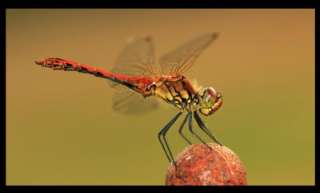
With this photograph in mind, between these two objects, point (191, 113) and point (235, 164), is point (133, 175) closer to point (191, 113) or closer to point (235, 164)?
point (191, 113)

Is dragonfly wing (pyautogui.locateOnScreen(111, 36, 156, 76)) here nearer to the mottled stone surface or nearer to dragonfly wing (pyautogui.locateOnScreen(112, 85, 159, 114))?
dragonfly wing (pyautogui.locateOnScreen(112, 85, 159, 114))

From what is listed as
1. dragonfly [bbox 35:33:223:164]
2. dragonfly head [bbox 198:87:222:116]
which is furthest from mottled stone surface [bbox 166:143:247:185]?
dragonfly head [bbox 198:87:222:116]

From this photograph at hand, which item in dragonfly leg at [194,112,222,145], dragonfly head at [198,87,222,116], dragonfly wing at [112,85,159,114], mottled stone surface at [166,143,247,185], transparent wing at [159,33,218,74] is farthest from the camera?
dragonfly wing at [112,85,159,114]

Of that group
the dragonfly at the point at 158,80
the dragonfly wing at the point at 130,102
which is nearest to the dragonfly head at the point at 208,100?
the dragonfly at the point at 158,80

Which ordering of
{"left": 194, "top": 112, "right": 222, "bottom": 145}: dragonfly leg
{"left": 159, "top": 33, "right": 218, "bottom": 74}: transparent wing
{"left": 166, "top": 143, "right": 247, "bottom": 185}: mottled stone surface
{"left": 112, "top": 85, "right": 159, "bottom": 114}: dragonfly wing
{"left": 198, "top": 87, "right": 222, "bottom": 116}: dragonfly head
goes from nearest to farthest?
{"left": 166, "top": 143, "right": 247, "bottom": 185}: mottled stone surface, {"left": 194, "top": 112, "right": 222, "bottom": 145}: dragonfly leg, {"left": 198, "top": 87, "right": 222, "bottom": 116}: dragonfly head, {"left": 159, "top": 33, "right": 218, "bottom": 74}: transparent wing, {"left": 112, "top": 85, "right": 159, "bottom": 114}: dragonfly wing

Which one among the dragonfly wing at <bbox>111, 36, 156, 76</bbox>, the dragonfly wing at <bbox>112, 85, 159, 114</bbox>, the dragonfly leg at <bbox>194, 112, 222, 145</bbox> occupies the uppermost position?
the dragonfly wing at <bbox>111, 36, 156, 76</bbox>

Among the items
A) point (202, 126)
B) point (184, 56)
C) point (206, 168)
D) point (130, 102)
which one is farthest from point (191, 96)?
point (206, 168)

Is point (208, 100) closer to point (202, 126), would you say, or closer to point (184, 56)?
point (202, 126)

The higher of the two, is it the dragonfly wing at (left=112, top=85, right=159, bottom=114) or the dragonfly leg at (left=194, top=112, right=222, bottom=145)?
the dragonfly wing at (left=112, top=85, right=159, bottom=114)
